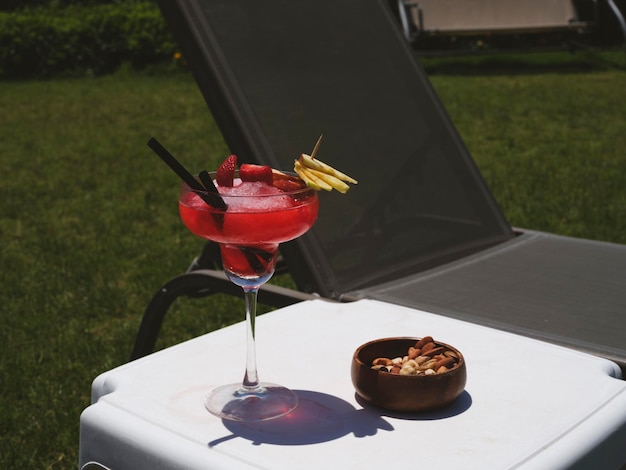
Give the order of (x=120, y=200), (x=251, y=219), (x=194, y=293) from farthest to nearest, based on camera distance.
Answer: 1. (x=120, y=200)
2. (x=194, y=293)
3. (x=251, y=219)

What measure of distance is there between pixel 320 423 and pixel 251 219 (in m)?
0.33

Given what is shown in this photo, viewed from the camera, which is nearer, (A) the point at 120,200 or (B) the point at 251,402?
(B) the point at 251,402

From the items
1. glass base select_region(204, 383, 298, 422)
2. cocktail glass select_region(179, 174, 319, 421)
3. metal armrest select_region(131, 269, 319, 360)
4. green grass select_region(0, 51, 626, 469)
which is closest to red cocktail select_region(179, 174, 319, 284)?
cocktail glass select_region(179, 174, 319, 421)

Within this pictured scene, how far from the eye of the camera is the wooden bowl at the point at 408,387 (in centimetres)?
126

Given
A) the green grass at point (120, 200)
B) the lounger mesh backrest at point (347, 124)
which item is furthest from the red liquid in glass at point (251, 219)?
the green grass at point (120, 200)

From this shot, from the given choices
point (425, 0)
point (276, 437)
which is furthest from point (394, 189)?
point (425, 0)

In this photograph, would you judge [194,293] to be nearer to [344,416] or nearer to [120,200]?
[344,416]

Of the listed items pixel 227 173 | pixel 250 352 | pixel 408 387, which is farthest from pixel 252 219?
pixel 408 387

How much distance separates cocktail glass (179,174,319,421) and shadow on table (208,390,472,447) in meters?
0.02

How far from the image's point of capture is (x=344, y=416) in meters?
1.30

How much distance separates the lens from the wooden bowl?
126 centimetres

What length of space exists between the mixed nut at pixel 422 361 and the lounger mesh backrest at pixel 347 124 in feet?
2.41

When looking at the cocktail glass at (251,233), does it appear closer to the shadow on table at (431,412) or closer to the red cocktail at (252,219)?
the red cocktail at (252,219)

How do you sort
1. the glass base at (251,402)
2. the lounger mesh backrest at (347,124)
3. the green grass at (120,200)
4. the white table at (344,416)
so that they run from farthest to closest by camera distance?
the green grass at (120,200), the lounger mesh backrest at (347,124), the glass base at (251,402), the white table at (344,416)
